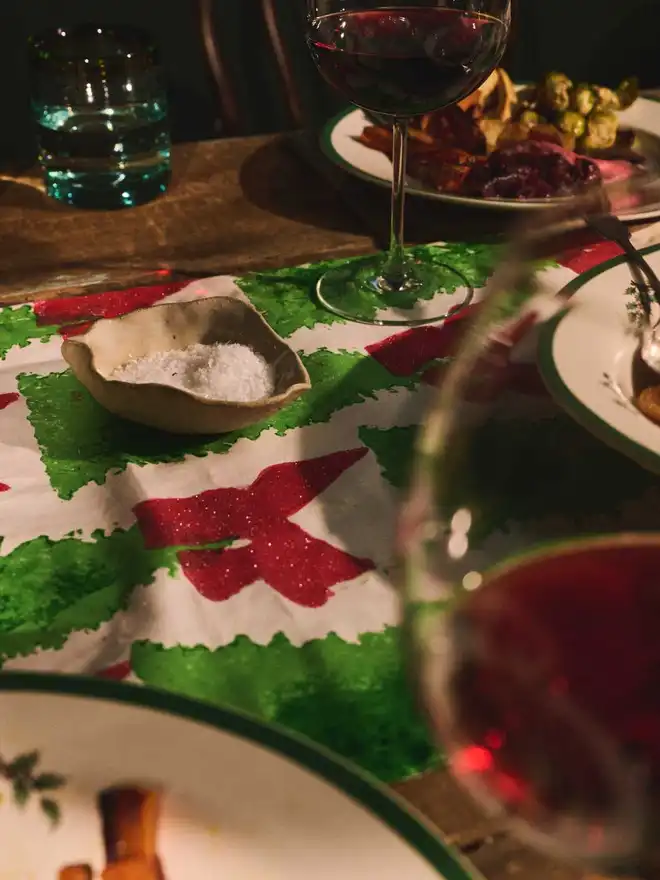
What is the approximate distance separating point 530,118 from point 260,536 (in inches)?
26.9

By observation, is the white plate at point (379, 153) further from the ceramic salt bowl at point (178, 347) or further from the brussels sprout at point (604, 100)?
the ceramic salt bowl at point (178, 347)

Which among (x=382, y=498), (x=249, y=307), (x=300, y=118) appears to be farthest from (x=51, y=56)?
(x=300, y=118)

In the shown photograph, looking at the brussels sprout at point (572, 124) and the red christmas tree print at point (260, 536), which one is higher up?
the brussels sprout at point (572, 124)

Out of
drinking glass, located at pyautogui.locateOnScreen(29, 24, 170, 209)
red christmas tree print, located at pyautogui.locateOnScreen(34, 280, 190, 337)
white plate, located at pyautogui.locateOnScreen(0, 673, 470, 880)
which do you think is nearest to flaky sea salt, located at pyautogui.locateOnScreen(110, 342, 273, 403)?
red christmas tree print, located at pyautogui.locateOnScreen(34, 280, 190, 337)

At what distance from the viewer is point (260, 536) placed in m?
0.47

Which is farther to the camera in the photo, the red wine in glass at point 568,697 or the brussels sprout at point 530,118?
the brussels sprout at point 530,118

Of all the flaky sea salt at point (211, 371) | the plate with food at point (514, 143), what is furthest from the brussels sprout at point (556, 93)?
the flaky sea salt at point (211, 371)

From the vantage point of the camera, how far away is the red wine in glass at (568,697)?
0.23 meters

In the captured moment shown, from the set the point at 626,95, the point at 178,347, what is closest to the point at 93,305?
the point at 178,347

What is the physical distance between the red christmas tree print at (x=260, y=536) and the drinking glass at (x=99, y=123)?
0.45m

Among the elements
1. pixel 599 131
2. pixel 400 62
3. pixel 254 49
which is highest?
pixel 400 62

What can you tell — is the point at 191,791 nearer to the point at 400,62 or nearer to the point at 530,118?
the point at 400,62

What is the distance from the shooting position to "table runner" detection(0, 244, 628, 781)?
0.38 m

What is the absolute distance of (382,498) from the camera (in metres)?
0.49
